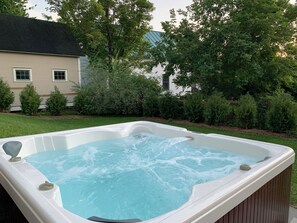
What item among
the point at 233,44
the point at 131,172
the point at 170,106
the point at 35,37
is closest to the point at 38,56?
the point at 35,37

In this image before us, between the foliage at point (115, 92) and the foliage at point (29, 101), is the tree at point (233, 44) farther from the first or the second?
the foliage at point (29, 101)

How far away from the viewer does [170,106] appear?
28.2 feet

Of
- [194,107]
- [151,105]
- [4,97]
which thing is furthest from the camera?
[4,97]

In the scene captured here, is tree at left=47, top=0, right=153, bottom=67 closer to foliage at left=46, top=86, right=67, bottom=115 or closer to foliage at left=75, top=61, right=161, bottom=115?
foliage at left=75, top=61, right=161, bottom=115

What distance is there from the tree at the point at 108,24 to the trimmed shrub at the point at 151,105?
4406 millimetres

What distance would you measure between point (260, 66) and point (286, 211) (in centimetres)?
551

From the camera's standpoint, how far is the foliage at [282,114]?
588 centimetres

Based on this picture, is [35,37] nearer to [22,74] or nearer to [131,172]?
[22,74]

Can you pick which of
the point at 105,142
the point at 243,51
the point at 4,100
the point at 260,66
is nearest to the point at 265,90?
the point at 260,66

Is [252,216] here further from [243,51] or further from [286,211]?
[243,51]

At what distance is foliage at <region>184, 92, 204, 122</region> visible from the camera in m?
7.63

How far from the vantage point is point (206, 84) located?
324 inches

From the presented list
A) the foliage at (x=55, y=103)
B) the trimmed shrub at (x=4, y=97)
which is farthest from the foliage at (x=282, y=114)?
the trimmed shrub at (x=4, y=97)

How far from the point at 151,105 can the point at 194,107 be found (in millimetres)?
2016
